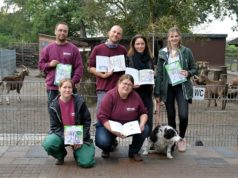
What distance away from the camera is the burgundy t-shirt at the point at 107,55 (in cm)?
680

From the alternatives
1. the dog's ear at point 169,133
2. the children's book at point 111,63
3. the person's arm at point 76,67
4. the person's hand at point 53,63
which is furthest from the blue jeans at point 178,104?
the person's hand at point 53,63

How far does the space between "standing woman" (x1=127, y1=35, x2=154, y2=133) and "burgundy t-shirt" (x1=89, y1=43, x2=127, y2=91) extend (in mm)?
154

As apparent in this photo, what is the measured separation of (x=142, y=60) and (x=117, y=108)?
3.01 ft

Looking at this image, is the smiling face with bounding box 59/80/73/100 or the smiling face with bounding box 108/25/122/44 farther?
the smiling face with bounding box 108/25/122/44

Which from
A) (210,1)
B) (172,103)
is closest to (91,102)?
(172,103)

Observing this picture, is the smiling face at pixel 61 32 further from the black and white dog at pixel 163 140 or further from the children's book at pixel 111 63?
the black and white dog at pixel 163 140

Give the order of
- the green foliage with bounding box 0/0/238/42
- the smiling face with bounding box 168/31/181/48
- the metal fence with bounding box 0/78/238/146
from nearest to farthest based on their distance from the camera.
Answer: the smiling face with bounding box 168/31/181/48 → the metal fence with bounding box 0/78/238/146 → the green foliage with bounding box 0/0/238/42

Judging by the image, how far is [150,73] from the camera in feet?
22.5

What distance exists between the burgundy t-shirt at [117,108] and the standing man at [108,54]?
0.37 m

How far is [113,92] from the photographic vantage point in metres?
6.48

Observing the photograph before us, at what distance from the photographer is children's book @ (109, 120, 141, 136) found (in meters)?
6.27

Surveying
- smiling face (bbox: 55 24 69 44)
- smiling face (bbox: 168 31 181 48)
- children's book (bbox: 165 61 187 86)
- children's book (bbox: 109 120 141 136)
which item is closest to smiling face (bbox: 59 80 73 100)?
children's book (bbox: 109 120 141 136)

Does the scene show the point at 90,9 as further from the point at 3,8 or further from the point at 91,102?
the point at 3,8

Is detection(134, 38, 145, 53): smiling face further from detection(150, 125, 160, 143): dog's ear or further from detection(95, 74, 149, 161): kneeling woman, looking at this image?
detection(150, 125, 160, 143): dog's ear
